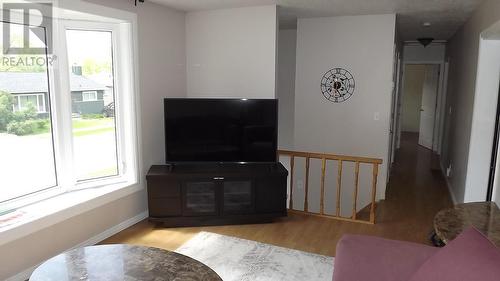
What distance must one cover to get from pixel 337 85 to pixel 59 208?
11.9ft

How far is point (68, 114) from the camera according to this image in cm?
343

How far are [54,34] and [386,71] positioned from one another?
12.4ft

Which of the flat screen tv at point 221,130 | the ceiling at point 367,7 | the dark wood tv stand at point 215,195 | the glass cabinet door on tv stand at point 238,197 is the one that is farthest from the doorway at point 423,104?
the glass cabinet door on tv stand at point 238,197

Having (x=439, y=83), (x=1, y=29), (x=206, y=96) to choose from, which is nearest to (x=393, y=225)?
(x=206, y=96)

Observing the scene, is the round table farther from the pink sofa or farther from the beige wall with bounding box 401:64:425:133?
the beige wall with bounding box 401:64:425:133

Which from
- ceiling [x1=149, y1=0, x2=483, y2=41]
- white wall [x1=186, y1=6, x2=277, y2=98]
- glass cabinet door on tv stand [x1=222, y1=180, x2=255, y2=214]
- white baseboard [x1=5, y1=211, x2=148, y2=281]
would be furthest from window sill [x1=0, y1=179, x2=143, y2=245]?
ceiling [x1=149, y1=0, x2=483, y2=41]

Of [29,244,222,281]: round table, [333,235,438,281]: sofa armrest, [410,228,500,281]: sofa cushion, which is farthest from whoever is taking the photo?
[29,244,222,281]: round table

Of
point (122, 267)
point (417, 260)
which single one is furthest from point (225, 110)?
point (417, 260)

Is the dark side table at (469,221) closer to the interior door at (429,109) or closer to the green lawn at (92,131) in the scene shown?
the green lawn at (92,131)

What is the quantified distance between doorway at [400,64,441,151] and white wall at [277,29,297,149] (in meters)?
3.90

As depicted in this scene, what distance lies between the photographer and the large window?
303 centimetres

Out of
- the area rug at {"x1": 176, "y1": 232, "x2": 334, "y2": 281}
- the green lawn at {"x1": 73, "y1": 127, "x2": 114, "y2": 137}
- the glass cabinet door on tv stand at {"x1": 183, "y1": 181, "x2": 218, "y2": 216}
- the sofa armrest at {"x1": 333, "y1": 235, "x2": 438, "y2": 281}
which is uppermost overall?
the green lawn at {"x1": 73, "y1": 127, "x2": 114, "y2": 137}

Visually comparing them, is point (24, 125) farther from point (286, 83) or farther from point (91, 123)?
point (286, 83)

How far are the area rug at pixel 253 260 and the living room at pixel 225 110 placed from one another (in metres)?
0.02
